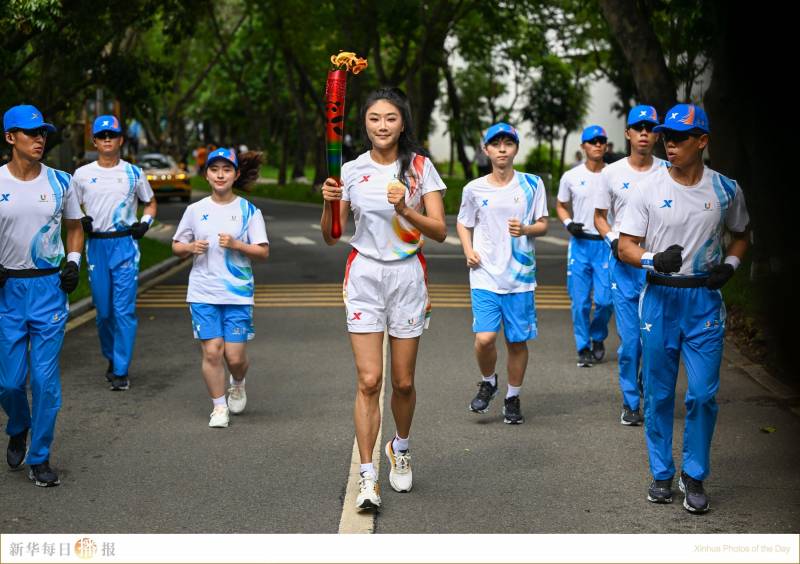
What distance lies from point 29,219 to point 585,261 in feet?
17.2

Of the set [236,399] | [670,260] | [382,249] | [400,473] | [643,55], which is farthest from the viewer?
[643,55]

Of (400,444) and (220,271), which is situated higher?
(220,271)

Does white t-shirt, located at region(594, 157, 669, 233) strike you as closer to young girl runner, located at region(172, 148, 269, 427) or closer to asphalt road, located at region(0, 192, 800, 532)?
asphalt road, located at region(0, 192, 800, 532)

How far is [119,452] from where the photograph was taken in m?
7.60

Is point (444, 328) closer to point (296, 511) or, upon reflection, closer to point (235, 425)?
point (235, 425)

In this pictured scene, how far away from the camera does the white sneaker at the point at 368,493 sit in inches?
241

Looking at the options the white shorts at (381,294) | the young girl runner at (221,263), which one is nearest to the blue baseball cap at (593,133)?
the young girl runner at (221,263)

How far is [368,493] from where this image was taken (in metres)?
6.12

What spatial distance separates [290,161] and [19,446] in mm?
A: 86357

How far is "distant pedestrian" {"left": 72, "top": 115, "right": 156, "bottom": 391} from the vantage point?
386 inches

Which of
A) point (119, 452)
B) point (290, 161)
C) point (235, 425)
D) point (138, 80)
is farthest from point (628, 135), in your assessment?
point (290, 161)

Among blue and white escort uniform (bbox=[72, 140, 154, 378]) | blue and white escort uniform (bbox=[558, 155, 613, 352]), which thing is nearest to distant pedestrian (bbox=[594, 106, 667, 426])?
blue and white escort uniform (bbox=[558, 155, 613, 352])

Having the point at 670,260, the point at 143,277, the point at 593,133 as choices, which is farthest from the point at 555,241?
the point at 670,260

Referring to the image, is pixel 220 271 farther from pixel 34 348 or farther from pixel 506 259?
pixel 506 259
